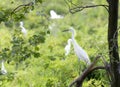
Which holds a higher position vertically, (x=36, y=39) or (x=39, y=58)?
(x=36, y=39)

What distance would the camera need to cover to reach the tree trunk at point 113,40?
3238mm

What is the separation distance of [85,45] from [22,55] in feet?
13.7

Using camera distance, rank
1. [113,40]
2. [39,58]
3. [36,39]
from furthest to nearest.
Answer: [39,58] < [36,39] < [113,40]

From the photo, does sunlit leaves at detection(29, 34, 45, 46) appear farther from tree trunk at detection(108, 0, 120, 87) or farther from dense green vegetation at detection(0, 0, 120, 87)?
tree trunk at detection(108, 0, 120, 87)

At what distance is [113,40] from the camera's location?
127 inches

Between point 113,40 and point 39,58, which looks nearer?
point 113,40

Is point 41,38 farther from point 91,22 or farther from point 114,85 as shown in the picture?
point 91,22

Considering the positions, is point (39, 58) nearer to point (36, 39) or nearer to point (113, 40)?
point (36, 39)

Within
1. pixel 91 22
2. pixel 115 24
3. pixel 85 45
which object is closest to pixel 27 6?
pixel 115 24

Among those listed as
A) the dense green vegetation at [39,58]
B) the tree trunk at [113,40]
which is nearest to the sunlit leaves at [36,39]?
the dense green vegetation at [39,58]

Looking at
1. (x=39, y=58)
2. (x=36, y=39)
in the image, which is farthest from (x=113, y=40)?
(x=39, y=58)

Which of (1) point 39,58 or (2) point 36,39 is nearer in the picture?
(2) point 36,39

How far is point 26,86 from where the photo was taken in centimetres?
620

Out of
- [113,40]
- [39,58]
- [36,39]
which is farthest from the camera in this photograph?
[39,58]
